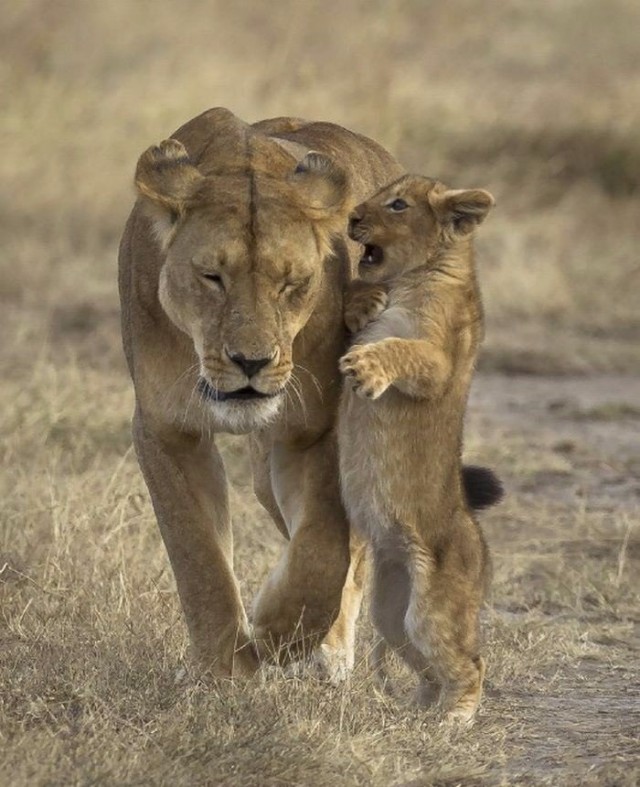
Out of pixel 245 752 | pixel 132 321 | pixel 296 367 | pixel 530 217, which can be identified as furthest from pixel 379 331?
pixel 530 217

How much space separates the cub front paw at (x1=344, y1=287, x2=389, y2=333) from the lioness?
0.11 feet

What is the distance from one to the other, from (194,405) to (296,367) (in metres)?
0.27

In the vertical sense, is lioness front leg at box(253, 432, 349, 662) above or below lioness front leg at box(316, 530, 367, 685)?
above

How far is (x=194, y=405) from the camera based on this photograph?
5.06 meters

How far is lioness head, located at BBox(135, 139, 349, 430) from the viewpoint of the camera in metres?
4.73

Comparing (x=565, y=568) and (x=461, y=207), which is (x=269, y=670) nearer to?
(x=461, y=207)

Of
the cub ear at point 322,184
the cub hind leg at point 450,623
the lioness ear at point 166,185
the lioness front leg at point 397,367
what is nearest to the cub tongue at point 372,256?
the cub ear at point 322,184

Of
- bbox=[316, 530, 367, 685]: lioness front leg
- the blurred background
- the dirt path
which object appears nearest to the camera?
the dirt path

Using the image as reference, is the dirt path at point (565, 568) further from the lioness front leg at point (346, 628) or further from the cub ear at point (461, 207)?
the cub ear at point (461, 207)

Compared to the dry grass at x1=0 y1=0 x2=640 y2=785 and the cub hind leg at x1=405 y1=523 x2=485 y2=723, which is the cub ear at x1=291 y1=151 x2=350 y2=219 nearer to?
the cub hind leg at x1=405 y1=523 x2=485 y2=723

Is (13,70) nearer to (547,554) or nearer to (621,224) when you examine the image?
(621,224)

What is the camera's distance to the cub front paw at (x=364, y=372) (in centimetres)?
473

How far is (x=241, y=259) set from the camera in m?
4.81

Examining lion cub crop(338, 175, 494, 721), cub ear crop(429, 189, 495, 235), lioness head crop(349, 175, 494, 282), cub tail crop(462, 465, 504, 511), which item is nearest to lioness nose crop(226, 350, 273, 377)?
lion cub crop(338, 175, 494, 721)
